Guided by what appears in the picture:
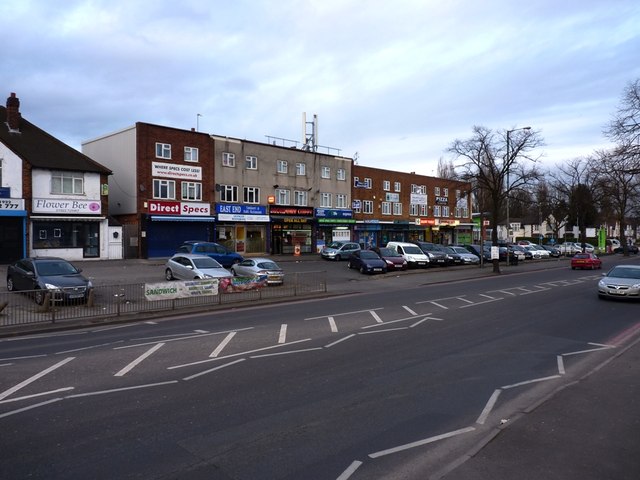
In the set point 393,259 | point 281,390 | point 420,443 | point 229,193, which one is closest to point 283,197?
point 229,193

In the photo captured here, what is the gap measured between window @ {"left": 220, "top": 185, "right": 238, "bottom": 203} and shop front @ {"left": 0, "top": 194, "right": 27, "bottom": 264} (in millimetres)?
14762

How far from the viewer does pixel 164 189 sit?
Result: 3672 cm

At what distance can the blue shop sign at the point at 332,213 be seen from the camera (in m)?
47.0

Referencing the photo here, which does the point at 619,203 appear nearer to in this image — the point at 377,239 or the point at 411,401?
the point at 377,239

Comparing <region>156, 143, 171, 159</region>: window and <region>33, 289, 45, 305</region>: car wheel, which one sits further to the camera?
<region>156, 143, 171, 159</region>: window

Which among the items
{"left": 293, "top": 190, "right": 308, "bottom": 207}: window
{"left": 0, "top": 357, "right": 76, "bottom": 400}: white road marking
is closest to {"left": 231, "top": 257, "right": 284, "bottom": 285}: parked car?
{"left": 0, "top": 357, "right": 76, "bottom": 400}: white road marking

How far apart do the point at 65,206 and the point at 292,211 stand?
62.9 feet

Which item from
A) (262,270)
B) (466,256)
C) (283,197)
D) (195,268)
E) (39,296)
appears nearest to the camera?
(39,296)

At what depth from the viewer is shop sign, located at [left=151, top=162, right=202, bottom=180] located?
Answer: 36.2 m

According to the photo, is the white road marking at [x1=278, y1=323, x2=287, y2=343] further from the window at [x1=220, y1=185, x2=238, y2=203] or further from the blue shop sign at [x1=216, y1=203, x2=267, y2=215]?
the window at [x1=220, y1=185, x2=238, y2=203]

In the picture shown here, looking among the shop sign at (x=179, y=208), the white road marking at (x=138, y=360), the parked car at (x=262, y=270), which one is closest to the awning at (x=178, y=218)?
the shop sign at (x=179, y=208)

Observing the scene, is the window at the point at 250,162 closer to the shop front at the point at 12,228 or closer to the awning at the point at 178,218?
the awning at the point at 178,218

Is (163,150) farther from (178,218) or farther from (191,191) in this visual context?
(178,218)

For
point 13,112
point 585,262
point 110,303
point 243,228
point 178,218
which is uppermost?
point 13,112
